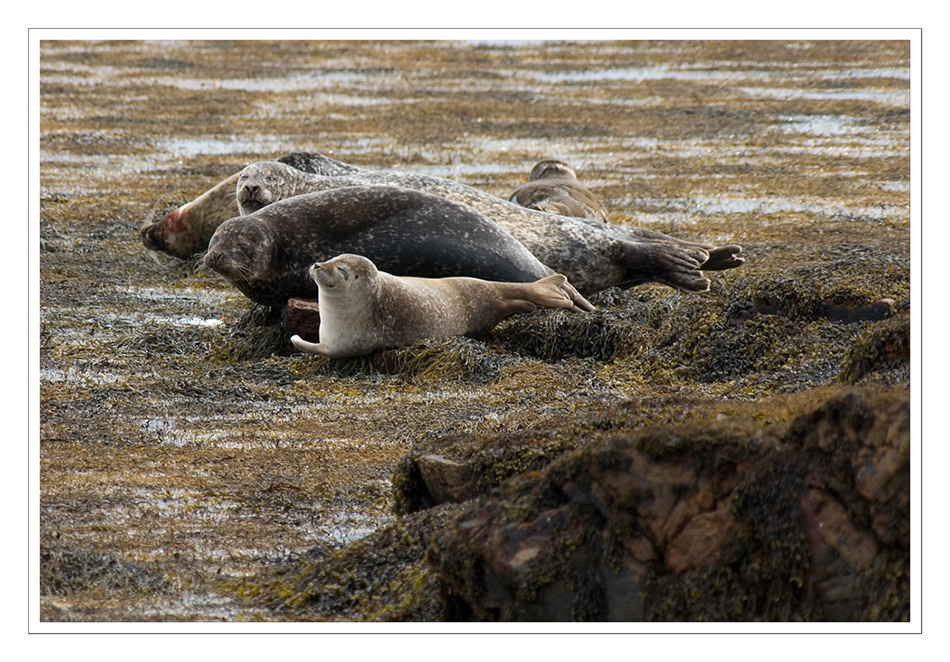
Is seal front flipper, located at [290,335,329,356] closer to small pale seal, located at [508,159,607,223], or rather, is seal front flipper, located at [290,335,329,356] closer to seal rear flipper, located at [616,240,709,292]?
seal rear flipper, located at [616,240,709,292]

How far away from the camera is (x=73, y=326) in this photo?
7578 millimetres

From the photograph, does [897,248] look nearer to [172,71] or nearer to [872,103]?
[872,103]

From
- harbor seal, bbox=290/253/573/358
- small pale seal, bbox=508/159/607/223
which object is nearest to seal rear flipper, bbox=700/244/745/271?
small pale seal, bbox=508/159/607/223

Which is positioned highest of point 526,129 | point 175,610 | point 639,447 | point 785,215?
point 526,129

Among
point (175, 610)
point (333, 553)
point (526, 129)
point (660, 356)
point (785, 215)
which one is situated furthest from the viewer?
point (526, 129)

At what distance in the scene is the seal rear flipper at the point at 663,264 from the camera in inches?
306

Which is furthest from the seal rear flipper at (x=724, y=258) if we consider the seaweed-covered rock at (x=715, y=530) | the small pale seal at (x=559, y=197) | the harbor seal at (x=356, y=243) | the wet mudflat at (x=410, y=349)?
the seaweed-covered rock at (x=715, y=530)

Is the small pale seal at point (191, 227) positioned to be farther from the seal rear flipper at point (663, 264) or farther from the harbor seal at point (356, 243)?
the seal rear flipper at point (663, 264)

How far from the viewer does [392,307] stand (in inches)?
257

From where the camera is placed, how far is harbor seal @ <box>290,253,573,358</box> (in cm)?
638

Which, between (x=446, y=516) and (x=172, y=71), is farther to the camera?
Answer: (x=172, y=71)

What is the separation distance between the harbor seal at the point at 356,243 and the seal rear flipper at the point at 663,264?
67 centimetres

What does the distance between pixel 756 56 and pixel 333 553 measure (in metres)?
14.9

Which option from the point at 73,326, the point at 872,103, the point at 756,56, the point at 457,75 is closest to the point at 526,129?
the point at 457,75
